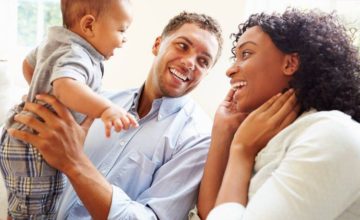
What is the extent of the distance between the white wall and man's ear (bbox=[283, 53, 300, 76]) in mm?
1397

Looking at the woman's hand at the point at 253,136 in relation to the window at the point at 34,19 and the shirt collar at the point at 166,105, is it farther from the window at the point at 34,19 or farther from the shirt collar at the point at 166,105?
the window at the point at 34,19

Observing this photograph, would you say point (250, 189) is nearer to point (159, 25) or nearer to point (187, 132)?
point (187, 132)

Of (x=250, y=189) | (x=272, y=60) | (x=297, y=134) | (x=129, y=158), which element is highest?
(x=272, y=60)

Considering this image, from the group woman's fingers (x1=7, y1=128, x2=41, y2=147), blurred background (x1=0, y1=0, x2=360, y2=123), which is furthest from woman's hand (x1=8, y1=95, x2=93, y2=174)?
blurred background (x1=0, y1=0, x2=360, y2=123)

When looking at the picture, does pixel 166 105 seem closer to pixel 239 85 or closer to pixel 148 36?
pixel 239 85

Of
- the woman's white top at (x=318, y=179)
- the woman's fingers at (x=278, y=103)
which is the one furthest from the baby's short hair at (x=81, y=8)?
the woman's white top at (x=318, y=179)

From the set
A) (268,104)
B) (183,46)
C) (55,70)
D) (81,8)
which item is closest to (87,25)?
(81,8)

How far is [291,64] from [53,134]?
0.76 metres

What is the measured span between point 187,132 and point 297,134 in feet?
1.74

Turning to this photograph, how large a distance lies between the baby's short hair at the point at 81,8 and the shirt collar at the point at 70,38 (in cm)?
4

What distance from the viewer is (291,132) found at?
1018 mm

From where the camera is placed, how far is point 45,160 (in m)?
1.19

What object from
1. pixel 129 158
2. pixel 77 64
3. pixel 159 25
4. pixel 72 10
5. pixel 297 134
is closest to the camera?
pixel 297 134

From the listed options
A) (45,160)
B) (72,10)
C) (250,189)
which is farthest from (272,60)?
(45,160)
